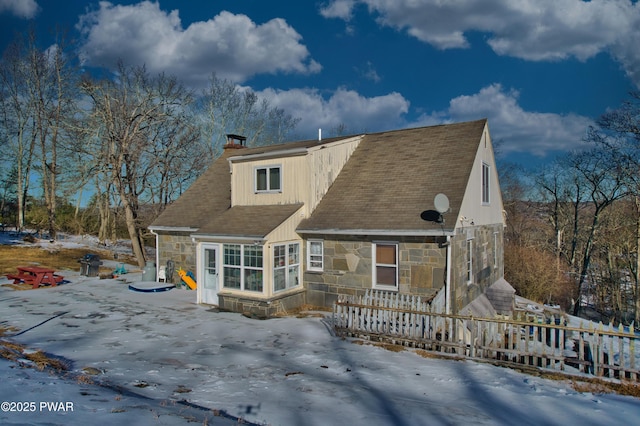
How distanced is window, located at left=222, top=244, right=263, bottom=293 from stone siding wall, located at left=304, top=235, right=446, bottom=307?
2.05m

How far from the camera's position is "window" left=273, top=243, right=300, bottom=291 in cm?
1323

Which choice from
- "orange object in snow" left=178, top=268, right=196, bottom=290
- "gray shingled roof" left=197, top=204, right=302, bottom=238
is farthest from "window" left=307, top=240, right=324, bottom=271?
"orange object in snow" left=178, top=268, right=196, bottom=290

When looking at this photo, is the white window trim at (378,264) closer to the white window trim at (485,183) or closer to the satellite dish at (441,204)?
the satellite dish at (441,204)

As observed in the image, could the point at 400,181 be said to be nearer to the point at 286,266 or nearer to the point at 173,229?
the point at 286,266

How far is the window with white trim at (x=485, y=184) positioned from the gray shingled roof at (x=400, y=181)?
1794mm

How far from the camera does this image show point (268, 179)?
15.4 metres

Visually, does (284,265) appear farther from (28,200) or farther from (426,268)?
(28,200)

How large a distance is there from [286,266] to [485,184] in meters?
8.80

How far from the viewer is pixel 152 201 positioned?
2638 cm

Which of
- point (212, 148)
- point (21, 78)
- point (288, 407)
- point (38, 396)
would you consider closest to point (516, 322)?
point (288, 407)

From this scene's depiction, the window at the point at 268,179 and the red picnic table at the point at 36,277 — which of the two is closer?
the window at the point at 268,179

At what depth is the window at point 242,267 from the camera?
1313 centimetres

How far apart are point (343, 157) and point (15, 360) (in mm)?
12682

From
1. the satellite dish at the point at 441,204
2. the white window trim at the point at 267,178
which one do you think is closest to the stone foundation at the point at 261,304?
the white window trim at the point at 267,178
